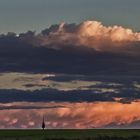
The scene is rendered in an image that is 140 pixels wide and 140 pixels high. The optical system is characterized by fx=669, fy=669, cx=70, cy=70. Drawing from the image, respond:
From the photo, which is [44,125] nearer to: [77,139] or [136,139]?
[77,139]

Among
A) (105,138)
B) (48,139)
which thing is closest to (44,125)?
(48,139)

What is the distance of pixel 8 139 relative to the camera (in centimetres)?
11550

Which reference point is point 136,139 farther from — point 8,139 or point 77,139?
point 8,139

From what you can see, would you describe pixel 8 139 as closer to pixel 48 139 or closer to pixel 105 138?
pixel 48 139

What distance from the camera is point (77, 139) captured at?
375 feet

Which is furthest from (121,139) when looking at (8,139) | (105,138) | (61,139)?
(8,139)

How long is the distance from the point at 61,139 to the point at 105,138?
7.69 m

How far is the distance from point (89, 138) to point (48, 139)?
7.05 metres

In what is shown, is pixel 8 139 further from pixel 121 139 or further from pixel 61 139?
pixel 121 139

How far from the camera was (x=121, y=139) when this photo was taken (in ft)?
384

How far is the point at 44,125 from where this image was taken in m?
113

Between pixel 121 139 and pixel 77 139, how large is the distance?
8.29 m

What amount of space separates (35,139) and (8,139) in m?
4.71

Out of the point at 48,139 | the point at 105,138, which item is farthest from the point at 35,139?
the point at 105,138
